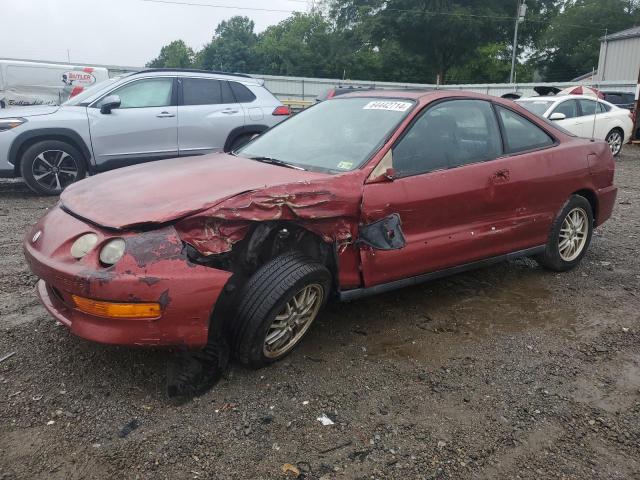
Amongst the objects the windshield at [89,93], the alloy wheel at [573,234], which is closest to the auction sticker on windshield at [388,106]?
the alloy wheel at [573,234]

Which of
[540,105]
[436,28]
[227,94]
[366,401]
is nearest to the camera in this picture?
[366,401]

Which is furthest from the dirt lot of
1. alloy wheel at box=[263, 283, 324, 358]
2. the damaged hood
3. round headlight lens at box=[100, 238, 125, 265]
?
the damaged hood

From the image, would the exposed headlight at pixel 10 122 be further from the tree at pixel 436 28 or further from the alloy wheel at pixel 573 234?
the tree at pixel 436 28

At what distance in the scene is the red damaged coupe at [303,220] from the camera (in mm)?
2643

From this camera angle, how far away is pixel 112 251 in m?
2.65

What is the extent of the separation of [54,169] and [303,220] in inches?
229

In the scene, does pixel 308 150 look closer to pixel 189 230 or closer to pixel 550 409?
pixel 189 230

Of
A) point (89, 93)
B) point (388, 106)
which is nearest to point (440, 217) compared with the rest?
point (388, 106)

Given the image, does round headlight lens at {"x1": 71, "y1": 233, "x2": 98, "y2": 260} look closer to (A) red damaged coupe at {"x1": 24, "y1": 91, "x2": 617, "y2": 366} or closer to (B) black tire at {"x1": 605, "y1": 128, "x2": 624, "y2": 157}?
(A) red damaged coupe at {"x1": 24, "y1": 91, "x2": 617, "y2": 366}

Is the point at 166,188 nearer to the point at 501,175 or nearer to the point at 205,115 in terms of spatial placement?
the point at 501,175

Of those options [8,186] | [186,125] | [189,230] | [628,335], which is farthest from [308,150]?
[8,186]

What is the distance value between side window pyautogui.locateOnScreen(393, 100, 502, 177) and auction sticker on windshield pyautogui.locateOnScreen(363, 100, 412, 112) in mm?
143

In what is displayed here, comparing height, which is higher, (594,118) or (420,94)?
(420,94)

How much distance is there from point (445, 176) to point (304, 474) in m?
2.17
